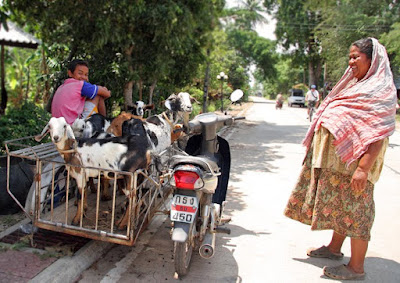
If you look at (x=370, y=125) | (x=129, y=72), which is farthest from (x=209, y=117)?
(x=129, y=72)

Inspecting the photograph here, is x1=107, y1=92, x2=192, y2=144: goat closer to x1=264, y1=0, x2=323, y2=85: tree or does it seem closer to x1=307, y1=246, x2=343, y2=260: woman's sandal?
x1=307, y1=246, x2=343, y2=260: woman's sandal

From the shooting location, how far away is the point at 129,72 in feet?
24.3

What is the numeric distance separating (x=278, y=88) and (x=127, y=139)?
60257 mm

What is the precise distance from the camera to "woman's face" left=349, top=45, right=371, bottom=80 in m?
3.20

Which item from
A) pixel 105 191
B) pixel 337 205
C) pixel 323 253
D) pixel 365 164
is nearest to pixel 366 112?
pixel 365 164

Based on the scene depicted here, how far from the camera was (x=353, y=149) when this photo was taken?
123 inches

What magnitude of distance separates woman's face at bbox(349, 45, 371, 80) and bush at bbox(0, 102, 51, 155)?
13.8 ft

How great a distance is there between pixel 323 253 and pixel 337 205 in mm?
679

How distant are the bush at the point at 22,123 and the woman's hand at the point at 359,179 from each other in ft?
13.7

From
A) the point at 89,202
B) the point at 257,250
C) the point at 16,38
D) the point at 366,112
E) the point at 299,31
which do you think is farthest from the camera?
the point at 299,31

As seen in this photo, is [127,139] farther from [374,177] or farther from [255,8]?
[255,8]

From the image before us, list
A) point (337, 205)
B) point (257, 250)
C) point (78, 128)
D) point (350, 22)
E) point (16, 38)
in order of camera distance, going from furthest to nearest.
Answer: point (350, 22) < point (16, 38) < point (257, 250) < point (78, 128) < point (337, 205)

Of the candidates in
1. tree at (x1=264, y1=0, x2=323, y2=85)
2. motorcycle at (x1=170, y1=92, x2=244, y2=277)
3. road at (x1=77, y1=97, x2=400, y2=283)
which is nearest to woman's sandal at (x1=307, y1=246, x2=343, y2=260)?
road at (x1=77, y1=97, x2=400, y2=283)

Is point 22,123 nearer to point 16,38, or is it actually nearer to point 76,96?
point 76,96
